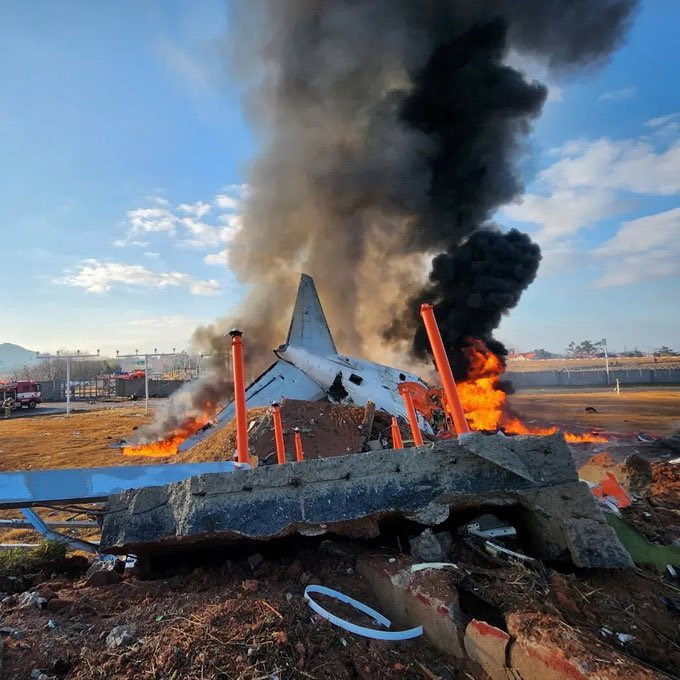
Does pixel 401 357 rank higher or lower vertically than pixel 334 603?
higher

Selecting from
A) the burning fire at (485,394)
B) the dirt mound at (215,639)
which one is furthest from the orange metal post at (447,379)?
the burning fire at (485,394)

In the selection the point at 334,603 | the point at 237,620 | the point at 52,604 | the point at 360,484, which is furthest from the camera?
the point at 360,484

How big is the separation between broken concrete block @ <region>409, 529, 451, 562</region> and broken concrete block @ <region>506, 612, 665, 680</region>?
2.38ft

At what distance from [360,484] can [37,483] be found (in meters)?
2.63

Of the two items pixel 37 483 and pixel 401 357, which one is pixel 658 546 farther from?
pixel 401 357

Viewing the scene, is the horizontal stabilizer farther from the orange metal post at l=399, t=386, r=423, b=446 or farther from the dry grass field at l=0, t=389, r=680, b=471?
the orange metal post at l=399, t=386, r=423, b=446

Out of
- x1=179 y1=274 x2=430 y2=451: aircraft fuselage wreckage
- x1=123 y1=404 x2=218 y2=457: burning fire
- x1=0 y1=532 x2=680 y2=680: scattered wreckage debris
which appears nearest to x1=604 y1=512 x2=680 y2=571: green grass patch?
x1=0 y1=532 x2=680 y2=680: scattered wreckage debris

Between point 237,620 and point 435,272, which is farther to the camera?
point 435,272

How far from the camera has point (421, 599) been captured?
8.52ft

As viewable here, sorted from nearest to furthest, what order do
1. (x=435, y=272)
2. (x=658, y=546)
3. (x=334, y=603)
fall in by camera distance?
1. (x=334, y=603)
2. (x=658, y=546)
3. (x=435, y=272)

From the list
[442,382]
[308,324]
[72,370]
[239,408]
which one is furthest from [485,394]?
[72,370]

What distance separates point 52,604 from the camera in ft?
9.77

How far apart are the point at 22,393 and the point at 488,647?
4389 centimetres

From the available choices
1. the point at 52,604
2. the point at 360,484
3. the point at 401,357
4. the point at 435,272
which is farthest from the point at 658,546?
the point at 401,357
